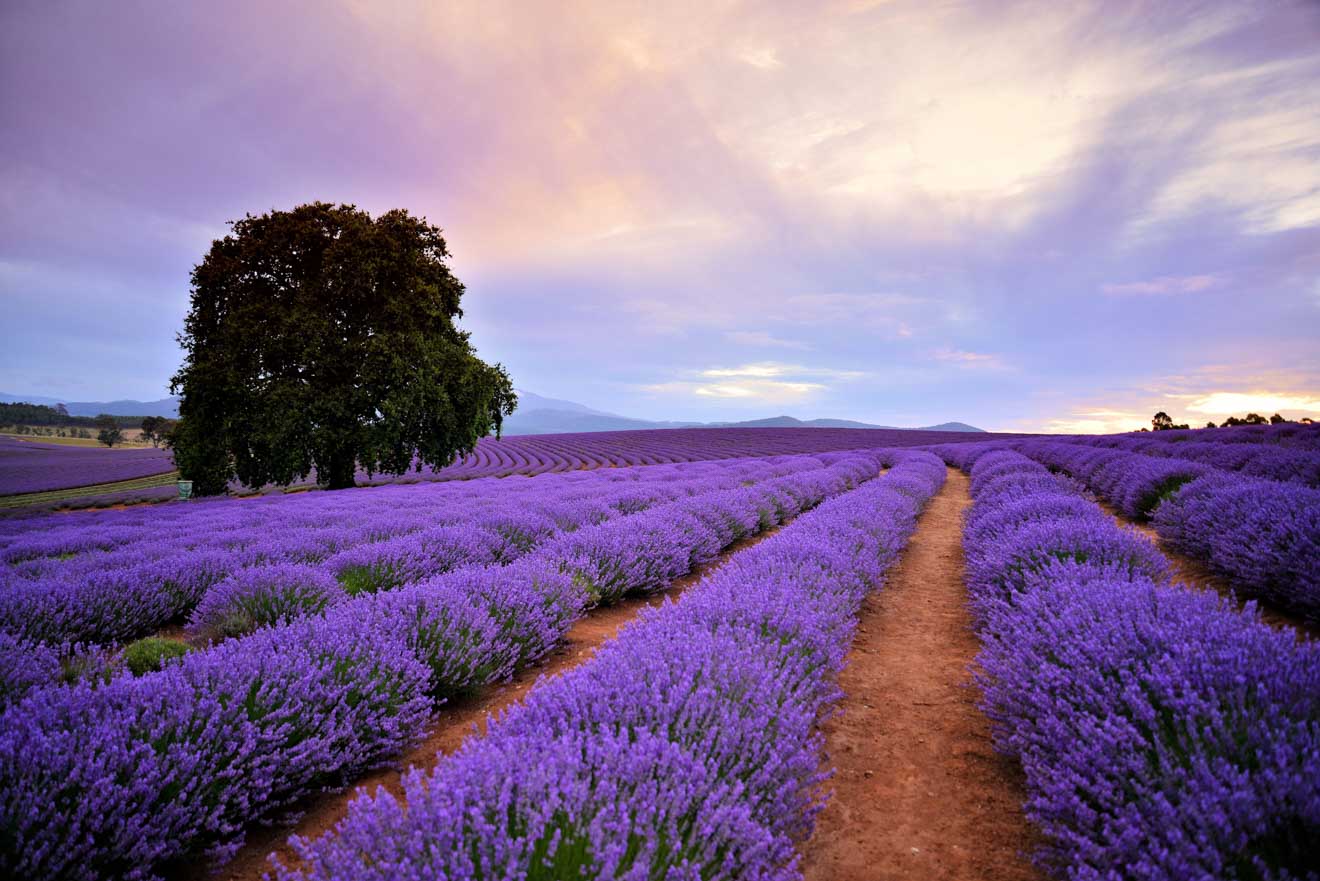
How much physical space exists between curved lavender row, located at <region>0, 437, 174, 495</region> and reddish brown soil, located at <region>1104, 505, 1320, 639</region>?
53.1 ft

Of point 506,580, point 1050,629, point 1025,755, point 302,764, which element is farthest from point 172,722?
point 1050,629

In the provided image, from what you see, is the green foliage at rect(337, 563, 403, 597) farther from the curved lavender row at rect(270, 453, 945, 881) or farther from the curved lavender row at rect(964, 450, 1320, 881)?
the curved lavender row at rect(964, 450, 1320, 881)

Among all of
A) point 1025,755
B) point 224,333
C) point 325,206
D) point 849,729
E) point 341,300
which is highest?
point 325,206

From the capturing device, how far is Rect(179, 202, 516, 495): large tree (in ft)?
36.8

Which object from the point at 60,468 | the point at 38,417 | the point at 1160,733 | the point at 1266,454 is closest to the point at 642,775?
the point at 1160,733

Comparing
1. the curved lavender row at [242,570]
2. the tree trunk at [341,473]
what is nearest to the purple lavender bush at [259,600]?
the curved lavender row at [242,570]

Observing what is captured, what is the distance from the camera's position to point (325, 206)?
42.2 ft

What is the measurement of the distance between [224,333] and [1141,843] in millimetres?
14553

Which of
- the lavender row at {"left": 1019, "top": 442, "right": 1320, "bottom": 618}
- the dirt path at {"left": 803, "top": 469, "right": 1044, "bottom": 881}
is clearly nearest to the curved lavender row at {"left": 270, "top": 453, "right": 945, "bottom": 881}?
the dirt path at {"left": 803, "top": 469, "right": 1044, "bottom": 881}

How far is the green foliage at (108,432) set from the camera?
116 feet

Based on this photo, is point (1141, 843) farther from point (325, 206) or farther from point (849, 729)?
point (325, 206)

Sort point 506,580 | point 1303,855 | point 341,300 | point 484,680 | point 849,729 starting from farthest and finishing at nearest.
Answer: point 341,300 → point 506,580 → point 484,680 → point 849,729 → point 1303,855

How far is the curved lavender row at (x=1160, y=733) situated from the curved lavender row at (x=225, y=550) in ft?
13.4

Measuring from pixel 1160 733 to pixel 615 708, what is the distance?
163 cm
